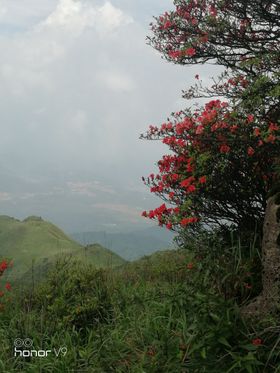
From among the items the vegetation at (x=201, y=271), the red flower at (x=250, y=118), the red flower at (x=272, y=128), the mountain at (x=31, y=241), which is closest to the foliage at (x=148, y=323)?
the vegetation at (x=201, y=271)

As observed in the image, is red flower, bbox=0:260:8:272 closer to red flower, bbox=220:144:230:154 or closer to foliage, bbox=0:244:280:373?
foliage, bbox=0:244:280:373

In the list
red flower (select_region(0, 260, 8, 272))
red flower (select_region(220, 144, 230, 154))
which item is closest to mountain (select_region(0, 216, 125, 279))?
red flower (select_region(0, 260, 8, 272))

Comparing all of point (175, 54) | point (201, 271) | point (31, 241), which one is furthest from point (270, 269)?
point (31, 241)

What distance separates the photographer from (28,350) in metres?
6.20

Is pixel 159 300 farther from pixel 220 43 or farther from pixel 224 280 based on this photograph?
pixel 220 43

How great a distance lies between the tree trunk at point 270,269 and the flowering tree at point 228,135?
13 millimetres

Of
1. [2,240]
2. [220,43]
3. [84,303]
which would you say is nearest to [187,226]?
[84,303]

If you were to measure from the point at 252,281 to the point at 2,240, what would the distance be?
84.2 feet

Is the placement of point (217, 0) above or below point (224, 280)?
above

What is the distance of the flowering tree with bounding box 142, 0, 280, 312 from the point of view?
6555 mm

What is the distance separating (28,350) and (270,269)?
3355 millimetres

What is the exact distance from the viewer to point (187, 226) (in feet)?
23.6

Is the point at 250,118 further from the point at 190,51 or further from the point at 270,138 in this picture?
the point at 190,51

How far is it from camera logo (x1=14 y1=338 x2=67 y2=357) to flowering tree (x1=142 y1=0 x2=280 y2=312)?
2.50 m
